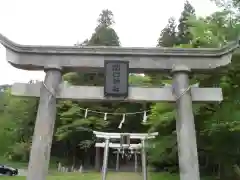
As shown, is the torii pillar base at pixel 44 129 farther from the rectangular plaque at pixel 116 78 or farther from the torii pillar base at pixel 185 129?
the torii pillar base at pixel 185 129

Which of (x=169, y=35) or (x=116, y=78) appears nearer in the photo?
(x=116, y=78)

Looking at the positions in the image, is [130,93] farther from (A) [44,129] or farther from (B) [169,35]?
(B) [169,35]

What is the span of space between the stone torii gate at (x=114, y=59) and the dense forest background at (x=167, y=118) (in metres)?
1.06

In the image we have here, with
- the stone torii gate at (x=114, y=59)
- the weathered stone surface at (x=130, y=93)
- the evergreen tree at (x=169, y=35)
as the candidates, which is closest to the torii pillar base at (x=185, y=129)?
the stone torii gate at (x=114, y=59)

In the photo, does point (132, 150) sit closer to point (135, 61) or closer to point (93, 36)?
point (135, 61)

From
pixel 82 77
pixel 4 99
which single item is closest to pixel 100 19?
pixel 82 77

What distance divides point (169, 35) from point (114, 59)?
2687cm

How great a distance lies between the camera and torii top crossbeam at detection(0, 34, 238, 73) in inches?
285

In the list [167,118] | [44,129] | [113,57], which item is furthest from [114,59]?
[167,118]

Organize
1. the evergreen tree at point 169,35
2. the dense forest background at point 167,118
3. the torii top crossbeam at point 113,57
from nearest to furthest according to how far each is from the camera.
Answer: the torii top crossbeam at point 113,57 → the dense forest background at point 167,118 → the evergreen tree at point 169,35

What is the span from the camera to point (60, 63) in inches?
286

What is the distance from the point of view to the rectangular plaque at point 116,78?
23.0 ft

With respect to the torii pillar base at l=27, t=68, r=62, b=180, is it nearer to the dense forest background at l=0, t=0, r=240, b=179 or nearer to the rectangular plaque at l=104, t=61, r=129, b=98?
the rectangular plaque at l=104, t=61, r=129, b=98

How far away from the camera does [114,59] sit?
7293 mm
